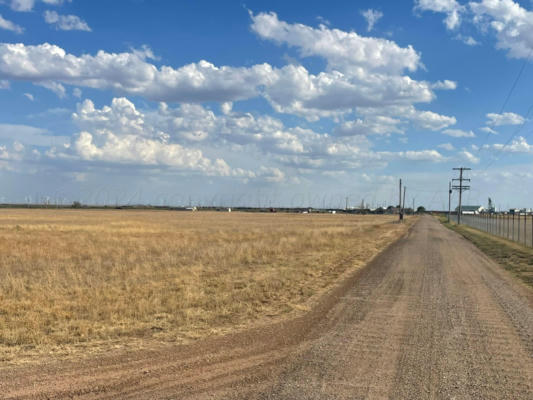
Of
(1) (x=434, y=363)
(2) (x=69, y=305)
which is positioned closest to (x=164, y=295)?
(2) (x=69, y=305)

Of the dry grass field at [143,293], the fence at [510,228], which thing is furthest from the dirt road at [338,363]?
the fence at [510,228]

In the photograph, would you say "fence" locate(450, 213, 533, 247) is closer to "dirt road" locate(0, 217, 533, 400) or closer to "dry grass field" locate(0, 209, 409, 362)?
"dry grass field" locate(0, 209, 409, 362)

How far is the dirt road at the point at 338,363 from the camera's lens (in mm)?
5902

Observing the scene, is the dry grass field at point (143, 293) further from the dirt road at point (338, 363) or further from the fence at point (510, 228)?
the fence at point (510, 228)

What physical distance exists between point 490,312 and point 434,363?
15.4ft

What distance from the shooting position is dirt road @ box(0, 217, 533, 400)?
5.90m

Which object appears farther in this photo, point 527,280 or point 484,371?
point 527,280

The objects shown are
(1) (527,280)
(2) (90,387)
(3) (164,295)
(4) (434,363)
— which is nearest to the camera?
(2) (90,387)

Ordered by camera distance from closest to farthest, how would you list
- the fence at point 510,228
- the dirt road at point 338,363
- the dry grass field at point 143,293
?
1. the dirt road at point 338,363
2. the dry grass field at point 143,293
3. the fence at point 510,228

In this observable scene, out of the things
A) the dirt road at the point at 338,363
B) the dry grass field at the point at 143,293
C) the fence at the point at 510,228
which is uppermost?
the fence at the point at 510,228

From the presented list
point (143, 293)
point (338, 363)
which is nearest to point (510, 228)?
point (143, 293)

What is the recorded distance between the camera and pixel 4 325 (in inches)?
374

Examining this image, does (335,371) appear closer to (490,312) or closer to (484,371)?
(484,371)

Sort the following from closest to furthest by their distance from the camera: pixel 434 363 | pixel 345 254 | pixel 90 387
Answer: pixel 90 387 → pixel 434 363 → pixel 345 254
